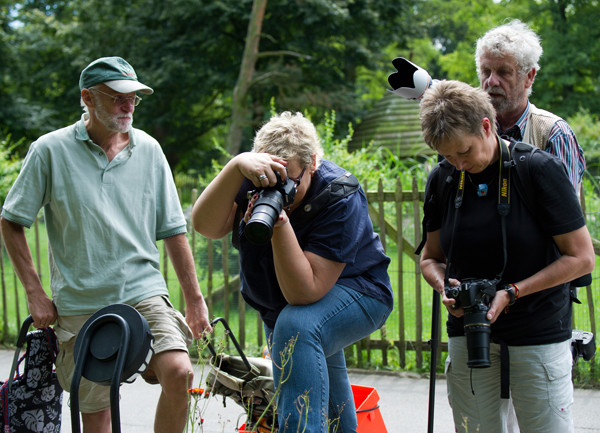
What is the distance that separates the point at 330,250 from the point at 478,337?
0.62 meters

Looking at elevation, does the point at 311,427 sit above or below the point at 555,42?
below

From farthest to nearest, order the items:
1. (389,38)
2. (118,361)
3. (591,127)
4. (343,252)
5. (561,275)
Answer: (389,38)
(591,127)
(343,252)
(561,275)
(118,361)

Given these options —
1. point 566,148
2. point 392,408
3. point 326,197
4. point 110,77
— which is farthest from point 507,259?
point 392,408

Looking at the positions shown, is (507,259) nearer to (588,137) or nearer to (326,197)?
(326,197)

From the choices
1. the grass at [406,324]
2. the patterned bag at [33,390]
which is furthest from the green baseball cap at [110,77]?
the grass at [406,324]

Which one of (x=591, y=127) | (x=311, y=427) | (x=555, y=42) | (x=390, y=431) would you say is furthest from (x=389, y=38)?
(x=311, y=427)

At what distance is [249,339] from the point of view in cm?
627

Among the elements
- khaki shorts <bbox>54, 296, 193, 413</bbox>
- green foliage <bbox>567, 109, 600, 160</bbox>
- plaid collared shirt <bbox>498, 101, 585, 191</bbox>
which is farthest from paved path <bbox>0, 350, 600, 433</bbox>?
green foliage <bbox>567, 109, 600, 160</bbox>

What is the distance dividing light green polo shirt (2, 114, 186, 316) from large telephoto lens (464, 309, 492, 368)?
5.48ft

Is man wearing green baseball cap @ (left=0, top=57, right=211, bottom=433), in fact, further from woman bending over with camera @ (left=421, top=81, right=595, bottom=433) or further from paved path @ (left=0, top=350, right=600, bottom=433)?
woman bending over with camera @ (left=421, top=81, right=595, bottom=433)

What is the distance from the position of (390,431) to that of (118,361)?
2.77m

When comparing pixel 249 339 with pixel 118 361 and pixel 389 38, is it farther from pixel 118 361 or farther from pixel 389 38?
pixel 389 38

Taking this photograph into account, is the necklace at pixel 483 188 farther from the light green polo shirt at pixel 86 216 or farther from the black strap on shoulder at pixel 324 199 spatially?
the light green polo shirt at pixel 86 216

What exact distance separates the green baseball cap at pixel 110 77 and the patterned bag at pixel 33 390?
120 centimetres
